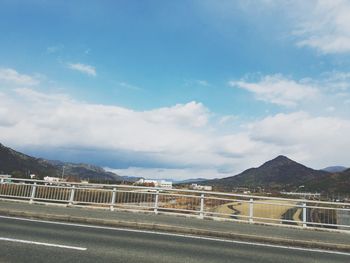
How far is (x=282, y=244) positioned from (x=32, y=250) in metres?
7.73

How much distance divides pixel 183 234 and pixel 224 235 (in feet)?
4.56

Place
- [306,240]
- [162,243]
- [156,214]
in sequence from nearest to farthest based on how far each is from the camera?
1. [162,243]
2. [306,240]
3. [156,214]

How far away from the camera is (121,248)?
31.3 feet

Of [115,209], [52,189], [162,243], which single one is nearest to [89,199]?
[52,189]

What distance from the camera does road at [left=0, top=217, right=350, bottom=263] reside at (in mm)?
8318

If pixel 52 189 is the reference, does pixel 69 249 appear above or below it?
below

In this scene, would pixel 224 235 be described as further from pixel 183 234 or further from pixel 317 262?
pixel 317 262

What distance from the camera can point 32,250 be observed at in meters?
8.52

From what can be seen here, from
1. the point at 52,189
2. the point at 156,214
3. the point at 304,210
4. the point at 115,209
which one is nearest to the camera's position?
the point at 304,210

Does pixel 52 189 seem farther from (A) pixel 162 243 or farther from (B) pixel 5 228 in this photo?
(A) pixel 162 243

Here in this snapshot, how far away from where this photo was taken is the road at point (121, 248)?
27.3 feet

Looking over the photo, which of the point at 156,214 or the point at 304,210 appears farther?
the point at 156,214

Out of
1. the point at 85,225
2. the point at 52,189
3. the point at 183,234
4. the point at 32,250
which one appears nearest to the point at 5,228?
the point at 85,225

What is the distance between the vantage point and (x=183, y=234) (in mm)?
13344
